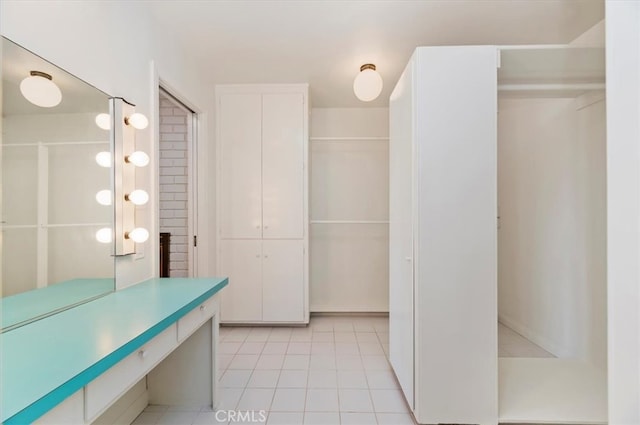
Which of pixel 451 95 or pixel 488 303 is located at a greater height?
pixel 451 95

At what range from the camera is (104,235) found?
5.23 feet

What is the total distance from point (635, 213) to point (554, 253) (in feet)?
6.06

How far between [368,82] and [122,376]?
94.1 inches

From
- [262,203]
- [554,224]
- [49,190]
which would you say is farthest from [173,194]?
[554,224]

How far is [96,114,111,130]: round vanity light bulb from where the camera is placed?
61.3 inches

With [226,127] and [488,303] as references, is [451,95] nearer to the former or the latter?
[488,303]

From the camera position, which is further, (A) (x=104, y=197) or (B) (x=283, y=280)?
(B) (x=283, y=280)

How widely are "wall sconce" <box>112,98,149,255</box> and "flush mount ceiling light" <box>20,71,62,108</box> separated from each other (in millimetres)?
349

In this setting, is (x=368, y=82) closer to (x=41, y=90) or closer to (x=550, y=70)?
(x=550, y=70)

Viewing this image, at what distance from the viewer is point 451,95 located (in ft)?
5.33

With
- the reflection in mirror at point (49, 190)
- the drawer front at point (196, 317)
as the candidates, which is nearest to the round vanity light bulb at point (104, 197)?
the reflection in mirror at point (49, 190)

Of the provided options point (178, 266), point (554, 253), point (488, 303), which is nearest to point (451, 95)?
point (488, 303)

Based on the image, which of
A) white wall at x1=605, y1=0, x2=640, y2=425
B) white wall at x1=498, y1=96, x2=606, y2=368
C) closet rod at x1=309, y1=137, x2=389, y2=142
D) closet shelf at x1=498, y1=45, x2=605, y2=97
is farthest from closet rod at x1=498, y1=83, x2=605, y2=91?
closet rod at x1=309, y1=137, x2=389, y2=142

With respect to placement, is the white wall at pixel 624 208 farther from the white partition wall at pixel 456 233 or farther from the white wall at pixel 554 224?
the white wall at pixel 554 224
